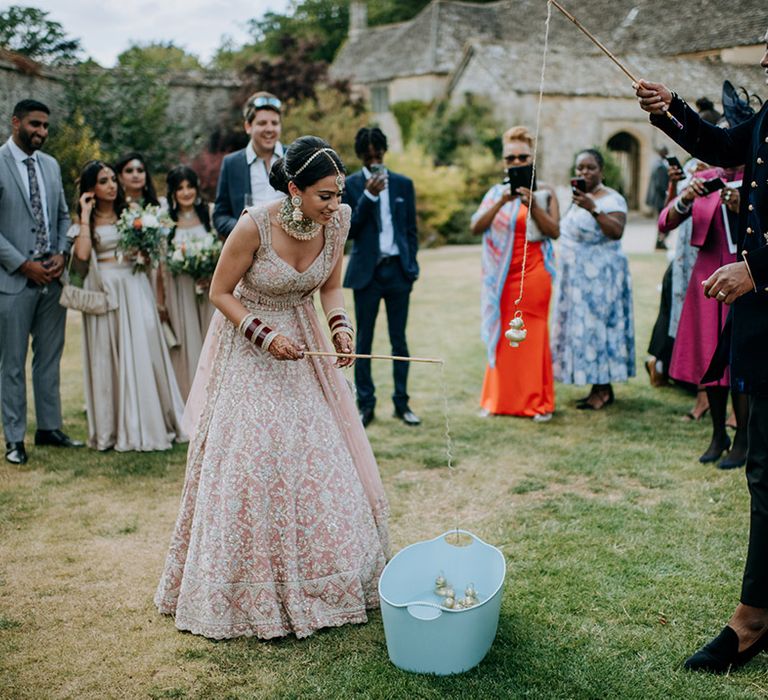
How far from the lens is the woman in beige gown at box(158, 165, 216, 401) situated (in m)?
7.01

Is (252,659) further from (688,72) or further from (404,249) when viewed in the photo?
(688,72)

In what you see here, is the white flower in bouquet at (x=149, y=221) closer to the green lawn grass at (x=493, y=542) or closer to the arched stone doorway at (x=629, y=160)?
the green lawn grass at (x=493, y=542)

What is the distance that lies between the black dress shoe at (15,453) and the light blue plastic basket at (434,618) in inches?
152

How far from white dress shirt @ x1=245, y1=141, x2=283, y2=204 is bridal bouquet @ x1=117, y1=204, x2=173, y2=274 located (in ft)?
2.75

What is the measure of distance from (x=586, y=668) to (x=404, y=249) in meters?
4.28

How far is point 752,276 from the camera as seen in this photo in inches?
126

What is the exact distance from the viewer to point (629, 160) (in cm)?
3284

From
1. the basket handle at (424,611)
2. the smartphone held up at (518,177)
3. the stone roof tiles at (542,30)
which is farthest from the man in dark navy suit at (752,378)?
the stone roof tiles at (542,30)

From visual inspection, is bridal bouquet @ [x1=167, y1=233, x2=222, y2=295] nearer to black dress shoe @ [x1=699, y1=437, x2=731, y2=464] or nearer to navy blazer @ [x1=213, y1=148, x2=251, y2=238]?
navy blazer @ [x1=213, y1=148, x2=251, y2=238]

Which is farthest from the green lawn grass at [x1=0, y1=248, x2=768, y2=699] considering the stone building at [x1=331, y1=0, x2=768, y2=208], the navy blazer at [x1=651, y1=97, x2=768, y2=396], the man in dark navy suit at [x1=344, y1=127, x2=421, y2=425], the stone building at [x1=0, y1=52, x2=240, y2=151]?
the stone building at [x1=331, y1=0, x2=768, y2=208]

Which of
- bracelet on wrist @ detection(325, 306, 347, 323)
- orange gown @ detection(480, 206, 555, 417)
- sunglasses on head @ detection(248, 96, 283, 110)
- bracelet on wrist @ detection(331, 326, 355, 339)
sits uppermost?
sunglasses on head @ detection(248, 96, 283, 110)

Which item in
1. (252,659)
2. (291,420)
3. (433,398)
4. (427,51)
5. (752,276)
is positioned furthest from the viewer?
(427,51)

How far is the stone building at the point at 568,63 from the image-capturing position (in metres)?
29.0

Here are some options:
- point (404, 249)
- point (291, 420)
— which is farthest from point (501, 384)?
point (291, 420)
